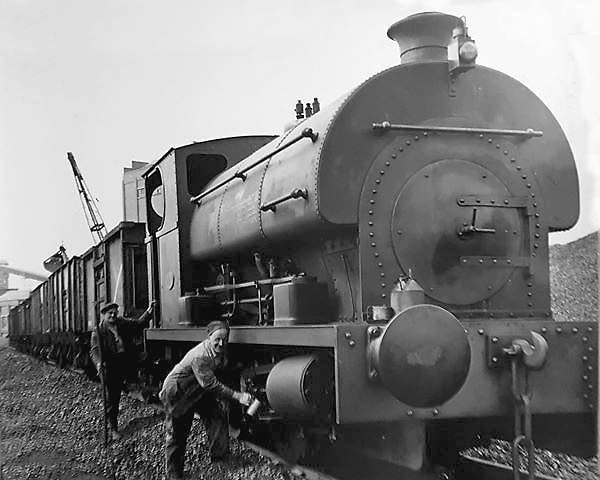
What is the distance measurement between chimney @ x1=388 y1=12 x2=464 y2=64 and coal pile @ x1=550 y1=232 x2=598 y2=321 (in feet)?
19.8

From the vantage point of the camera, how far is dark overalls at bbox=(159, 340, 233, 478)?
6.39 metres

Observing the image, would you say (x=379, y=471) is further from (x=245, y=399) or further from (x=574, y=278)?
(x=574, y=278)

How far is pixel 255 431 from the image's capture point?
23.6 ft

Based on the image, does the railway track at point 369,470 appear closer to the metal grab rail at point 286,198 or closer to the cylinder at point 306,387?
the cylinder at point 306,387

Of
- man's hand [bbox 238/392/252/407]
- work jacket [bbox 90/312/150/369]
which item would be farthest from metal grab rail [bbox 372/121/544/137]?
work jacket [bbox 90/312/150/369]

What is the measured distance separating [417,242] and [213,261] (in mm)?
3142

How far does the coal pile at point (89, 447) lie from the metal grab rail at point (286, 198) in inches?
82.8

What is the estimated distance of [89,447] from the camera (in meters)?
8.23

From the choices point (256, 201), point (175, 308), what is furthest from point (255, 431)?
point (256, 201)

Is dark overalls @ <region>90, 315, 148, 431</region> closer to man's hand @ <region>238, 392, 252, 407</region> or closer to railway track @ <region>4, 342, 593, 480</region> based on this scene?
man's hand @ <region>238, 392, 252, 407</region>

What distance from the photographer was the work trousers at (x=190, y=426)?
21.2 feet

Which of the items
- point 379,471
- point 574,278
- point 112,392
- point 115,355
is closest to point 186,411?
point 379,471

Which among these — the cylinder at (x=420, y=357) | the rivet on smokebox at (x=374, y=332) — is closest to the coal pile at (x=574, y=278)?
the cylinder at (x=420, y=357)

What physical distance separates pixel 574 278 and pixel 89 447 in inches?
287
